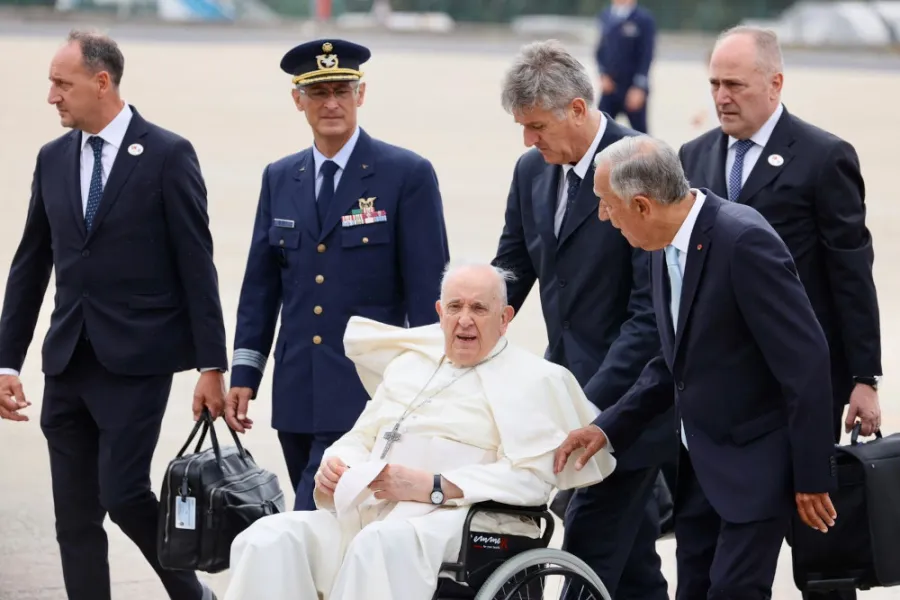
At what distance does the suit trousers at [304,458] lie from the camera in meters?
4.71

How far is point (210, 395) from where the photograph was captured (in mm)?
5016

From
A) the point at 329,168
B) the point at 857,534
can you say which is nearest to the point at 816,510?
the point at 857,534

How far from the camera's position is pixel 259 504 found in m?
4.78

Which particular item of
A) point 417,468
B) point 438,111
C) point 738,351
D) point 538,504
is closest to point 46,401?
point 417,468

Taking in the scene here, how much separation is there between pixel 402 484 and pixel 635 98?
41.0 ft

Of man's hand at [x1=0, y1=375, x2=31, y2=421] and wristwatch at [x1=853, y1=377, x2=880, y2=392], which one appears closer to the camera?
wristwatch at [x1=853, y1=377, x2=880, y2=392]

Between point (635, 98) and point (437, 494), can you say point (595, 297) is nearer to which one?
point (437, 494)

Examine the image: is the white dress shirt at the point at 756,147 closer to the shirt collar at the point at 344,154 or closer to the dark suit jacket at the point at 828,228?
the dark suit jacket at the point at 828,228

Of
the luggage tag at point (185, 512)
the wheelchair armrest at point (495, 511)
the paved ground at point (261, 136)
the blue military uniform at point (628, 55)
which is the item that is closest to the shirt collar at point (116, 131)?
the luggage tag at point (185, 512)

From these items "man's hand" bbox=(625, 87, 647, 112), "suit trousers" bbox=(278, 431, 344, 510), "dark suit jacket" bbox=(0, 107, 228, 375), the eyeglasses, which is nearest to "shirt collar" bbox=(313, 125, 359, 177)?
the eyeglasses

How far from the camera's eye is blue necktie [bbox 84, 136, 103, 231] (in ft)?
16.5

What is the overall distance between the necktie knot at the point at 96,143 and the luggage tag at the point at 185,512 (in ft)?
3.74

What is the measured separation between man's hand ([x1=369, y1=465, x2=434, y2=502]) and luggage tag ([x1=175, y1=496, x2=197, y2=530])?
0.74 m

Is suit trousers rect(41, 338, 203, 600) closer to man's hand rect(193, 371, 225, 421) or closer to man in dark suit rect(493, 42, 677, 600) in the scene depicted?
man's hand rect(193, 371, 225, 421)
